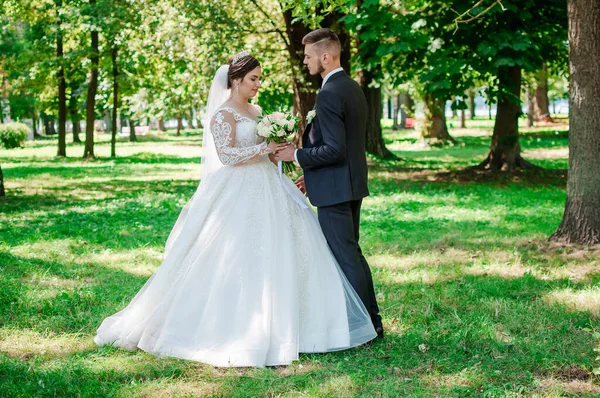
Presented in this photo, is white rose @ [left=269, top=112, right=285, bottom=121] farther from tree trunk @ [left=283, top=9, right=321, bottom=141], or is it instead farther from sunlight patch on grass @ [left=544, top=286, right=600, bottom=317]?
tree trunk @ [left=283, top=9, right=321, bottom=141]

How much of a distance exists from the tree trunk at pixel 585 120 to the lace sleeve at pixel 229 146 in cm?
478

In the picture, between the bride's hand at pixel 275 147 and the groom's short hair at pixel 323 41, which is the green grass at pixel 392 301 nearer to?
the bride's hand at pixel 275 147

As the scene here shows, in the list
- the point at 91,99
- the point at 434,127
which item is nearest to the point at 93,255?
the point at 91,99

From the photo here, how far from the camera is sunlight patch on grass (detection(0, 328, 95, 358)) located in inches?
207

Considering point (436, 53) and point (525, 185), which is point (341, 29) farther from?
point (525, 185)

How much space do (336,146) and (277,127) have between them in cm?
57

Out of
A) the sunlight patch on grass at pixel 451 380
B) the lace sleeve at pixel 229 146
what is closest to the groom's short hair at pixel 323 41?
the lace sleeve at pixel 229 146

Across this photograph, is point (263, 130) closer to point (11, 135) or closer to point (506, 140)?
point (506, 140)

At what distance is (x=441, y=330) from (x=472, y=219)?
5.79 metres

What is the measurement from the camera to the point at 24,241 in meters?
9.66

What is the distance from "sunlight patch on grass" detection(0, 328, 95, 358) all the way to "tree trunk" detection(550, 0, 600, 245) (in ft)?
20.0

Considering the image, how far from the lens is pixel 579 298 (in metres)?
6.48

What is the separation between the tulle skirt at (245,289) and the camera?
16.4ft

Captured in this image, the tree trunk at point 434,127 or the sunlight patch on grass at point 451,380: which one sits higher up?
the tree trunk at point 434,127
